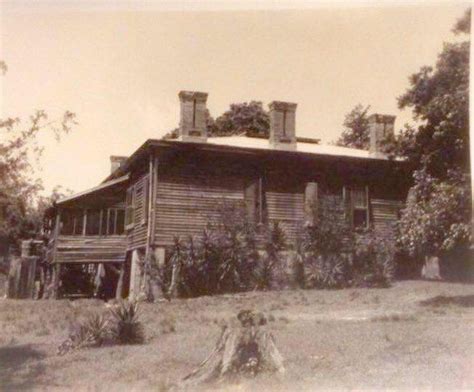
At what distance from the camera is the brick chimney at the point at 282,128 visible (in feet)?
52.4

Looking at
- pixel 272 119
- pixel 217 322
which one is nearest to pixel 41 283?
pixel 272 119

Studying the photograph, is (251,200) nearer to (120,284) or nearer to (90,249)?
(120,284)

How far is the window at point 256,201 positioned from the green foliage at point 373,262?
293cm

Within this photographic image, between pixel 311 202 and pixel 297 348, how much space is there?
875cm

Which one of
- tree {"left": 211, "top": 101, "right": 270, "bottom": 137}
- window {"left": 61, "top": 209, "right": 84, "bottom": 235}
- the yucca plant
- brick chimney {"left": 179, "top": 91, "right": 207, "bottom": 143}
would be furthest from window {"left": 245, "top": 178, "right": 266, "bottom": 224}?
tree {"left": 211, "top": 101, "right": 270, "bottom": 137}

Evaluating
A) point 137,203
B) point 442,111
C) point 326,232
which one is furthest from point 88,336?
point 326,232

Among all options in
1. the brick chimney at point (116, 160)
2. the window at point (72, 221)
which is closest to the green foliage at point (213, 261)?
the window at point (72, 221)

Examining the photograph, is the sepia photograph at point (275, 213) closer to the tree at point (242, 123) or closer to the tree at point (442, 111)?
the tree at point (442, 111)

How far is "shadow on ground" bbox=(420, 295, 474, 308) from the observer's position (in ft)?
33.6

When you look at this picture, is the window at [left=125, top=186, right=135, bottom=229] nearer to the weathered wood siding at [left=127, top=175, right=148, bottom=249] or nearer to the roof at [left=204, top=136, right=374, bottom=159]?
the weathered wood siding at [left=127, top=175, right=148, bottom=249]

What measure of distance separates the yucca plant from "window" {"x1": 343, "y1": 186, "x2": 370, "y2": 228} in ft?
30.7

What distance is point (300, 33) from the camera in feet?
25.1

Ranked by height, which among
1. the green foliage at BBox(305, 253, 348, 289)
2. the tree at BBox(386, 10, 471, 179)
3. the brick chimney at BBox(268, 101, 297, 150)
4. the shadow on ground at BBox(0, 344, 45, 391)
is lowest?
the shadow on ground at BBox(0, 344, 45, 391)

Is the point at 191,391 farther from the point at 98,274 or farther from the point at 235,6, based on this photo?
the point at 98,274
